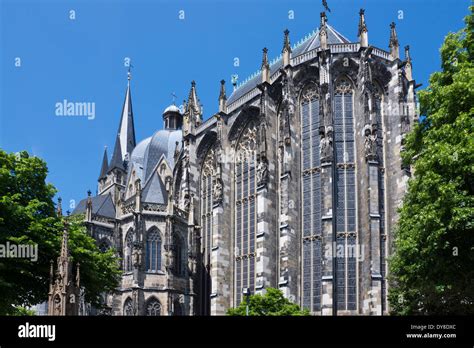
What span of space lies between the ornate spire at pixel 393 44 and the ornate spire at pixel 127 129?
3614 centimetres

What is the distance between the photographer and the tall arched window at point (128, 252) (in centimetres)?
3944

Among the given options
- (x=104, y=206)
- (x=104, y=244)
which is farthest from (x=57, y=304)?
(x=104, y=206)

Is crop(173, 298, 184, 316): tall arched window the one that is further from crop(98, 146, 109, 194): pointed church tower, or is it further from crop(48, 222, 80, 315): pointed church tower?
crop(98, 146, 109, 194): pointed church tower

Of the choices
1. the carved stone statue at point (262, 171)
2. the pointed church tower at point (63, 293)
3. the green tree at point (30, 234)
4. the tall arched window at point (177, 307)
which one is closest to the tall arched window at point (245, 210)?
the carved stone statue at point (262, 171)

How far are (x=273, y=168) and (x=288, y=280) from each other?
7.46 meters

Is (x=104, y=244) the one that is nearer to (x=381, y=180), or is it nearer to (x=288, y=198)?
(x=288, y=198)

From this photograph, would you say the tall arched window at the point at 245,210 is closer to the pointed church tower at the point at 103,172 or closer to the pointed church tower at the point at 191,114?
the pointed church tower at the point at 191,114

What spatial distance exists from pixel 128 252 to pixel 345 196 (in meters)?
16.8

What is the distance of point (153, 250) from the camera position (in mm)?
38969

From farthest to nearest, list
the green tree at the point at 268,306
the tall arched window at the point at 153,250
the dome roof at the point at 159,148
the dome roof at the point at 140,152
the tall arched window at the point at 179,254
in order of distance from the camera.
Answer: the dome roof at the point at 140,152 → the dome roof at the point at 159,148 → the tall arched window at the point at 179,254 → the tall arched window at the point at 153,250 → the green tree at the point at 268,306

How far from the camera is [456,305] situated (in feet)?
57.0

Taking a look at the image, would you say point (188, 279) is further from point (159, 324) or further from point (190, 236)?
point (159, 324)

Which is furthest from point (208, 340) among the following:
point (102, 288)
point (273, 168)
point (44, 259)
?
point (273, 168)

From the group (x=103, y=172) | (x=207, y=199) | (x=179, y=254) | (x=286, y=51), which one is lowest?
(x=179, y=254)
